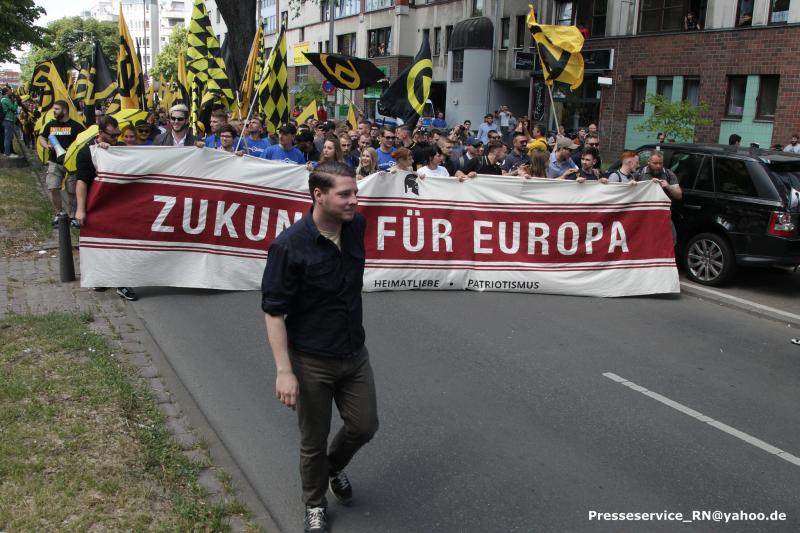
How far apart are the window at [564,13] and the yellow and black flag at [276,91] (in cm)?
2324

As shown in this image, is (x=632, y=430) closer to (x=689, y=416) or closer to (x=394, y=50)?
(x=689, y=416)

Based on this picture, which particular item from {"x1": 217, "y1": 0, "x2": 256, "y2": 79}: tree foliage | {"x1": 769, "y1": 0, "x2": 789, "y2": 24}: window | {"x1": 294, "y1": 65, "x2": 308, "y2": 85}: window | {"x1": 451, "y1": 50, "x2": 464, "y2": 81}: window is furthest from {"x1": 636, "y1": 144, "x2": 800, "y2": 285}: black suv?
{"x1": 294, "y1": 65, "x2": 308, "y2": 85}: window

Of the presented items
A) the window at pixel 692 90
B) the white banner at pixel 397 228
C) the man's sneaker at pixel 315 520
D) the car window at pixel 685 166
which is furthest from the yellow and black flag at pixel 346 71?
the window at pixel 692 90

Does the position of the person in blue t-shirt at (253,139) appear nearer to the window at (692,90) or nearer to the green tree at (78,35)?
the window at (692,90)

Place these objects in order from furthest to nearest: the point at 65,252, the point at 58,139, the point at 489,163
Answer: the point at 58,139 < the point at 489,163 < the point at 65,252

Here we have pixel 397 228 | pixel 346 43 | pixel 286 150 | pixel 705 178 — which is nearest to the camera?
pixel 397 228

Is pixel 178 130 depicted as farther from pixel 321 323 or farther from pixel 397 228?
pixel 321 323

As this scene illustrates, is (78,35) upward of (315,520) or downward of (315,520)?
upward

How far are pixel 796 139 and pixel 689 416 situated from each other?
55.8ft

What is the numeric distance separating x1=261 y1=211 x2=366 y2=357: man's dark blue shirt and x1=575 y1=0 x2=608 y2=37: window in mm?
29483

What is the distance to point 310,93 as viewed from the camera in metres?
39.7

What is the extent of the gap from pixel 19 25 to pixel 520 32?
24.0 m

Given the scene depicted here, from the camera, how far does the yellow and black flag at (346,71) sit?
13.5 m

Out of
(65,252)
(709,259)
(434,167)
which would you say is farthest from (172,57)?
(709,259)
